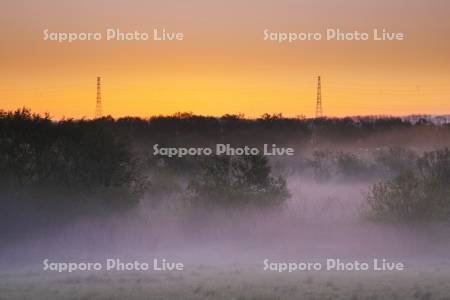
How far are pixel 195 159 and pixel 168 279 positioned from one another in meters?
52.3

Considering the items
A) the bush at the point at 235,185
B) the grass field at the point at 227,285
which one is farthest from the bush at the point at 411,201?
the grass field at the point at 227,285

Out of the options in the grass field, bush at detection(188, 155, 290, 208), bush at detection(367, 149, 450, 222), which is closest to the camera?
the grass field

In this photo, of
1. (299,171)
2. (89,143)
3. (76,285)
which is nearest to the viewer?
(76,285)

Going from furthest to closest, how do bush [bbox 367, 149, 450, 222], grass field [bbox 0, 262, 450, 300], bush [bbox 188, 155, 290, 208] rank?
bush [bbox 188, 155, 290, 208]
bush [bbox 367, 149, 450, 222]
grass field [bbox 0, 262, 450, 300]

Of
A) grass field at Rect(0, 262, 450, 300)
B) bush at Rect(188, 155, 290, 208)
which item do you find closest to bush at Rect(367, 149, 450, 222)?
bush at Rect(188, 155, 290, 208)


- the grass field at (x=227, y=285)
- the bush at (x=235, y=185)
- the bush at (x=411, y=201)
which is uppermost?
the bush at (x=235, y=185)

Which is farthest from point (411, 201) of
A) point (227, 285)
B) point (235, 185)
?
point (227, 285)

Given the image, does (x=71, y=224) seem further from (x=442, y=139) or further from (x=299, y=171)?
(x=442, y=139)

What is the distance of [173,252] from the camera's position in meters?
57.6

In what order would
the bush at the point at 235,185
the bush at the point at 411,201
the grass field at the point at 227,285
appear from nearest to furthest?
the grass field at the point at 227,285
the bush at the point at 411,201
the bush at the point at 235,185

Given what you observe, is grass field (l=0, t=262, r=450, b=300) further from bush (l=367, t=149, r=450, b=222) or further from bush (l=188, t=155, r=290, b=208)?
bush (l=188, t=155, r=290, b=208)

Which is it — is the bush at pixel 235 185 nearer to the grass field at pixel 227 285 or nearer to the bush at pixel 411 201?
the bush at pixel 411 201

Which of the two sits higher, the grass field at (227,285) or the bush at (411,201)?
the bush at (411,201)


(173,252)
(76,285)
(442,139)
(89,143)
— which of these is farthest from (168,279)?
(442,139)
